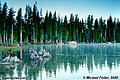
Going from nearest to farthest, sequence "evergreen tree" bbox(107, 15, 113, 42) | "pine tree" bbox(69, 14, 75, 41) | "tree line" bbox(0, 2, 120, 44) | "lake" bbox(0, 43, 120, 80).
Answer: "lake" bbox(0, 43, 120, 80) < "tree line" bbox(0, 2, 120, 44) < "pine tree" bbox(69, 14, 75, 41) < "evergreen tree" bbox(107, 15, 113, 42)

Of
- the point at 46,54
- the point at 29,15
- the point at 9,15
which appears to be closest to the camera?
the point at 46,54

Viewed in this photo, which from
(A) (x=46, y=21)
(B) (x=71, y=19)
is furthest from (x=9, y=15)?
(B) (x=71, y=19)

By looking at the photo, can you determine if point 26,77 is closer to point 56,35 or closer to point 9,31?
point 9,31

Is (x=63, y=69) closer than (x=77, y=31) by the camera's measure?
Yes

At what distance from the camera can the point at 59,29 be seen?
3871 inches

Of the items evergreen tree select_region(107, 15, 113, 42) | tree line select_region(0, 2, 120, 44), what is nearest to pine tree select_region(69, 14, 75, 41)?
tree line select_region(0, 2, 120, 44)

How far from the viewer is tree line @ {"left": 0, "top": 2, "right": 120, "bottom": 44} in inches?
3142

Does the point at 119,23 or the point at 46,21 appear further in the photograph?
the point at 119,23

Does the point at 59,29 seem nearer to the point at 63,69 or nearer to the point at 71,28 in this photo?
the point at 71,28

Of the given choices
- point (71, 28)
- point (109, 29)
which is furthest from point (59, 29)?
point (109, 29)

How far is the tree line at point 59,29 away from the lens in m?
79.8

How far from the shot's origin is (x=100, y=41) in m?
109

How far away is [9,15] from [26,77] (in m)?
52.0

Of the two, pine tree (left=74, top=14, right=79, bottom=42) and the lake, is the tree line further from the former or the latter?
the lake
